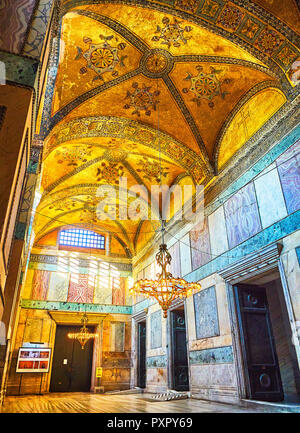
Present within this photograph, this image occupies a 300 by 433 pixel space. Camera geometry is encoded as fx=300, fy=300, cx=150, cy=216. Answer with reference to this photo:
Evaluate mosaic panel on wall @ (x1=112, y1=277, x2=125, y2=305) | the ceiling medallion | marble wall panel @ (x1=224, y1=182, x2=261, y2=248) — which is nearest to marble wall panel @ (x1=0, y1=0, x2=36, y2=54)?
the ceiling medallion

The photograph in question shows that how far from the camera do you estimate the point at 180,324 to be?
9727mm

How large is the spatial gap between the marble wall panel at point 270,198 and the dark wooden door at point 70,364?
996cm

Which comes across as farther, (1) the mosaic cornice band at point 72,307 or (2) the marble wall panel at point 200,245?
(1) the mosaic cornice band at point 72,307

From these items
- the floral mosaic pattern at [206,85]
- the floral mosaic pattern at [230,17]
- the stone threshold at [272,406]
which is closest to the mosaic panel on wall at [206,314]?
the stone threshold at [272,406]

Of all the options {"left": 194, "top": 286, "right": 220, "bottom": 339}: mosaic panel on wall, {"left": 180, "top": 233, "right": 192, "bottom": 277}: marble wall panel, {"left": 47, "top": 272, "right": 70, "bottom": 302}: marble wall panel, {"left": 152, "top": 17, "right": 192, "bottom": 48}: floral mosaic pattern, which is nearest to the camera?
{"left": 152, "top": 17, "right": 192, "bottom": 48}: floral mosaic pattern

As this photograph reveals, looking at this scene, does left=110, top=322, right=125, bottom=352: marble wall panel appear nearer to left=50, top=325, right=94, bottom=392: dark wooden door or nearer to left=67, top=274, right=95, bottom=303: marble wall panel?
left=50, top=325, right=94, bottom=392: dark wooden door

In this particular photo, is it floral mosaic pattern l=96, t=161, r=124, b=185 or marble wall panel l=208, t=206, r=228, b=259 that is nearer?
marble wall panel l=208, t=206, r=228, b=259

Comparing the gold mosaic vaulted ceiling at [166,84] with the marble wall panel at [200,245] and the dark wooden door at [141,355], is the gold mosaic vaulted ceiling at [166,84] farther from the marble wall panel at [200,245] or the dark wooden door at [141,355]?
the dark wooden door at [141,355]

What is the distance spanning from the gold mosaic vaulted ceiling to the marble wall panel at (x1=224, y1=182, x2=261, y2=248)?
1299 millimetres

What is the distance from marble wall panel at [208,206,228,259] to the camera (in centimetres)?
746

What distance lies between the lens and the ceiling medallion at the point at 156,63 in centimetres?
677

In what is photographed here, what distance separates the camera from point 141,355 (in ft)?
40.3

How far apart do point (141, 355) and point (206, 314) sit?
5910mm

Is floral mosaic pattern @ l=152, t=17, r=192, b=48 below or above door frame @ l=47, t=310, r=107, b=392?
above
